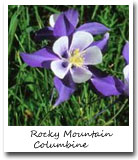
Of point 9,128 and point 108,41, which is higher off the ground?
point 108,41

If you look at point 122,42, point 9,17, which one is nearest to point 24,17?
point 9,17

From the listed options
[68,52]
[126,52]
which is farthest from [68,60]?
[126,52]

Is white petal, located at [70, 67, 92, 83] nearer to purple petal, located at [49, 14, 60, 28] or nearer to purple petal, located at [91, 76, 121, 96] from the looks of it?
purple petal, located at [91, 76, 121, 96]

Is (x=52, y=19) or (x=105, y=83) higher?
(x=52, y=19)

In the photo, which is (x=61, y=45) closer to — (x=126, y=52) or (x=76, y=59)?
(x=76, y=59)

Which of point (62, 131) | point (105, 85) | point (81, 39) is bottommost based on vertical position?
point (62, 131)

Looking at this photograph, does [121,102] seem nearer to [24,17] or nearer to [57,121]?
[57,121]
